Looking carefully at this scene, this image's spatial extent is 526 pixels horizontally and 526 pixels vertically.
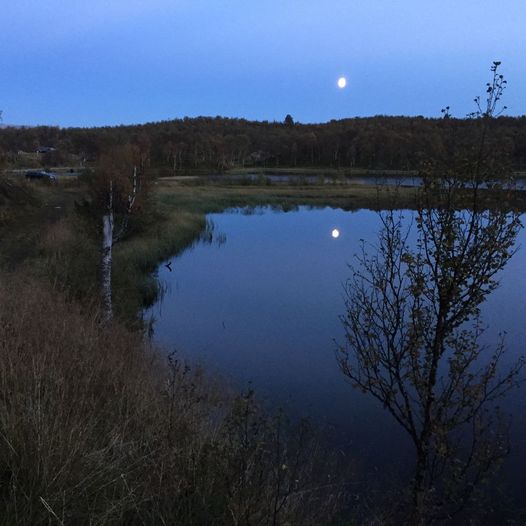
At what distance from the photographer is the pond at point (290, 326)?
10625mm

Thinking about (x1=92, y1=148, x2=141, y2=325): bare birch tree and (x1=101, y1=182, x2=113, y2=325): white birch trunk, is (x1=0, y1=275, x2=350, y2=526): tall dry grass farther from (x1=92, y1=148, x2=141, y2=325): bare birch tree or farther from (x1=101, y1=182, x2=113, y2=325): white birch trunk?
(x1=92, y1=148, x2=141, y2=325): bare birch tree

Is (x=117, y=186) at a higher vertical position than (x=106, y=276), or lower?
higher

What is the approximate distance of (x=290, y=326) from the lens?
17.1 meters

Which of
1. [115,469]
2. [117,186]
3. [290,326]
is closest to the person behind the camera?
[115,469]

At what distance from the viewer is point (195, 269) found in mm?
24891

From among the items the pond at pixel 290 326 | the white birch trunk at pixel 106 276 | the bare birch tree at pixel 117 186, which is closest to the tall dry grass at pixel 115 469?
the pond at pixel 290 326

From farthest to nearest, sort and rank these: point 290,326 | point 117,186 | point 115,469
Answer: point 117,186 → point 290,326 → point 115,469

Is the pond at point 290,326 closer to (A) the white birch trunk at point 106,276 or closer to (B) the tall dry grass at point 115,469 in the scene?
(A) the white birch trunk at point 106,276

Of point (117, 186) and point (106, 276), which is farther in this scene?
point (117, 186)

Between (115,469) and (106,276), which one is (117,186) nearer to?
(106,276)

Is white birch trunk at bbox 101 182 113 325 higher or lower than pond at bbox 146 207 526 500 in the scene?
higher

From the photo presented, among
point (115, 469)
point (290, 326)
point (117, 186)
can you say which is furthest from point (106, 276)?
point (117, 186)

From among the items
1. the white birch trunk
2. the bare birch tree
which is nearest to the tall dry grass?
the white birch trunk

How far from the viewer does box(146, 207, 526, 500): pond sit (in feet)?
34.9
